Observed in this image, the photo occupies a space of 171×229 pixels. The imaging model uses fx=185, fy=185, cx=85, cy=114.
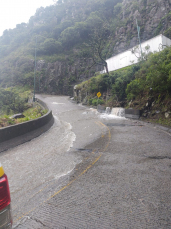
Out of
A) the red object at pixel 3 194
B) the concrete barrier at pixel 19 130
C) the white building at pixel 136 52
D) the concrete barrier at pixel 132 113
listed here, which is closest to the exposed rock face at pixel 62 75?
the white building at pixel 136 52

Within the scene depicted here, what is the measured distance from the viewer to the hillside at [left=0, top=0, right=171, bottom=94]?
206ft

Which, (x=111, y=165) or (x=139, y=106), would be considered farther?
(x=139, y=106)

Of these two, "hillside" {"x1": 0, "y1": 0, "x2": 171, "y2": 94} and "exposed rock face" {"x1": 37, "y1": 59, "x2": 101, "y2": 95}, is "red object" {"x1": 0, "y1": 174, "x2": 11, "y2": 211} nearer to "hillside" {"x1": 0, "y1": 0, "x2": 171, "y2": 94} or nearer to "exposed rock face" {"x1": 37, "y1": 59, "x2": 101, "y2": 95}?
"hillside" {"x1": 0, "y1": 0, "x2": 171, "y2": 94}

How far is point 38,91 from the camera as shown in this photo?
243 feet

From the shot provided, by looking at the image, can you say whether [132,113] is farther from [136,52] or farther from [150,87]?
[136,52]

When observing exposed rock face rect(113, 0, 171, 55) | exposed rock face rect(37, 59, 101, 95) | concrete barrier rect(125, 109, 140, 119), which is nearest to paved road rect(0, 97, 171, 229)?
concrete barrier rect(125, 109, 140, 119)

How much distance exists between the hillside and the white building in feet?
37.0

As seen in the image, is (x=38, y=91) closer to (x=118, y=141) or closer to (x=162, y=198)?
(x=118, y=141)

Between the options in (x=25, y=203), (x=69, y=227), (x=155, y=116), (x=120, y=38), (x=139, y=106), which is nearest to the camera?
(x=69, y=227)

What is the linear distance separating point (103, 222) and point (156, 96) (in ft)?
47.3

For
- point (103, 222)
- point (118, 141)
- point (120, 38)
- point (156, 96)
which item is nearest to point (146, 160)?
point (118, 141)

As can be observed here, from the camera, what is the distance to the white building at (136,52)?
89.3ft

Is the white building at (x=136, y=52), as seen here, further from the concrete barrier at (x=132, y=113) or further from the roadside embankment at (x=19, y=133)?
the roadside embankment at (x=19, y=133)

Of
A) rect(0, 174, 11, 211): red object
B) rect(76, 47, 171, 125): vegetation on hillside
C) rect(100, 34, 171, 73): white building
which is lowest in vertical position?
rect(0, 174, 11, 211): red object
